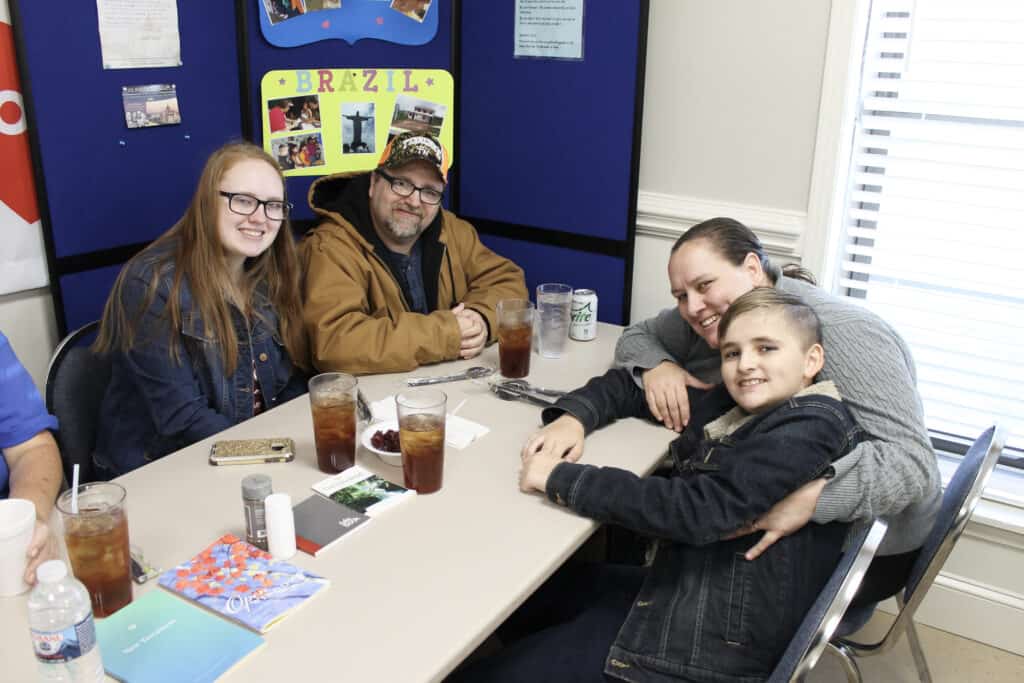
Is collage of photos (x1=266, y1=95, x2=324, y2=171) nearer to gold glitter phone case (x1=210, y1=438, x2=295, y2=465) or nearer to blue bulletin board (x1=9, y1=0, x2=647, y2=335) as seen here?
blue bulletin board (x1=9, y1=0, x2=647, y2=335)

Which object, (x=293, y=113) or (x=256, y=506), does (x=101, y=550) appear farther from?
(x=293, y=113)

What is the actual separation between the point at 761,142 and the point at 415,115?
108 centimetres

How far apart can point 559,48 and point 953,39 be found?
1.09 meters

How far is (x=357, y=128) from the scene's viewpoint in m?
2.69

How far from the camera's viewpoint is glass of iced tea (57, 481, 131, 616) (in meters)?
1.23

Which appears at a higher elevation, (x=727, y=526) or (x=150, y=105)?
(x=150, y=105)

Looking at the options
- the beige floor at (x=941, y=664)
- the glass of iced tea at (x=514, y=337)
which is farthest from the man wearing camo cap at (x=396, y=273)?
the beige floor at (x=941, y=664)

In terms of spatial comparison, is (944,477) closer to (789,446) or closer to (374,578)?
(789,446)

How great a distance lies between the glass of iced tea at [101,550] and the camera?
123 centimetres

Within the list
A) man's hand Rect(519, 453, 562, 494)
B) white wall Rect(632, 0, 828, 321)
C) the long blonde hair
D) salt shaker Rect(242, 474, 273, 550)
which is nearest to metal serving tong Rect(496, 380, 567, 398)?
man's hand Rect(519, 453, 562, 494)

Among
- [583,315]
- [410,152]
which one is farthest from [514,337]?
[410,152]

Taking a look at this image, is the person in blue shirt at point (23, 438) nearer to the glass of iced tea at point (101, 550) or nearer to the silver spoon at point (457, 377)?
the glass of iced tea at point (101, 550)

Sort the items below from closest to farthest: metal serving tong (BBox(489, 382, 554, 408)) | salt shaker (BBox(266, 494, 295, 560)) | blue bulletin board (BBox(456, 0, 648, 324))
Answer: salt shaker (BBox(266, 494, 295, 560)), metal serving tong (BBox(489, 382, 554, 408)), blue bulletin board (BBox(456, 0, 648, 324))

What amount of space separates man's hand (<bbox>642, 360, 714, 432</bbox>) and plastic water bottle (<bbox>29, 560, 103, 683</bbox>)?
121 centimetres
